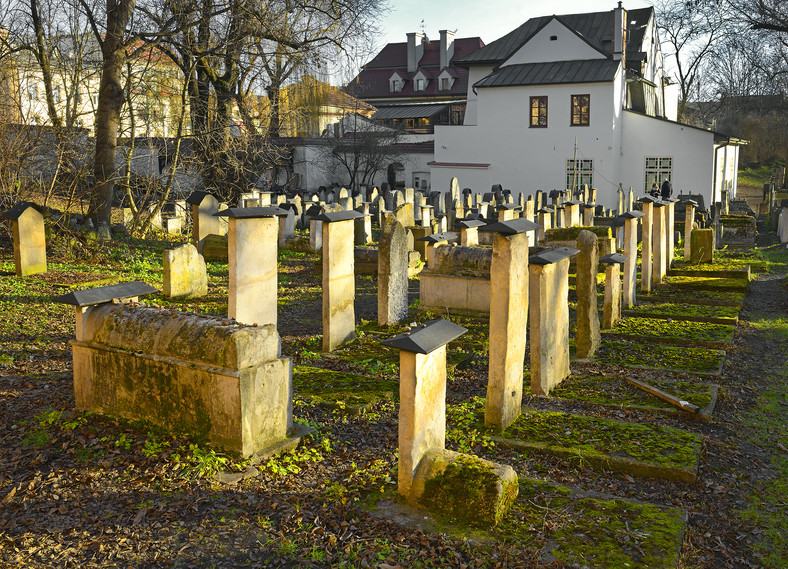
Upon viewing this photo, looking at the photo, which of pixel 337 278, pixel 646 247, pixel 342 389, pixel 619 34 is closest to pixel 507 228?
pixel 342 389

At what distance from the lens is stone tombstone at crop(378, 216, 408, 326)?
10.3 meters

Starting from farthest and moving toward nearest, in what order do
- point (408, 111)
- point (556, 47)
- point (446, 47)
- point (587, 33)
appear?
point (446, 47) → point (408, 111) → point (587, 33) → point (556, 47)

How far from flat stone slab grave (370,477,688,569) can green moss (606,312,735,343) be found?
5470 mm

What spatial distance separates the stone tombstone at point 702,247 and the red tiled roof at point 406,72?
3820 centimetres

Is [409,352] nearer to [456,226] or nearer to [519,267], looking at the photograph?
[519,267]

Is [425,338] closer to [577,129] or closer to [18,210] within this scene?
[18,210]

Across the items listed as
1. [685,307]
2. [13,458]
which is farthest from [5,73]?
[685,307]

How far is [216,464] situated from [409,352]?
176 cm

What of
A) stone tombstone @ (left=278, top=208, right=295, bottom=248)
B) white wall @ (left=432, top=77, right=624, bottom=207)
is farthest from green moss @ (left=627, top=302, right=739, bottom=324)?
white wall @ (left=432, top=77, right=624, bottom=207)

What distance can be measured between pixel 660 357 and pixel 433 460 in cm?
514

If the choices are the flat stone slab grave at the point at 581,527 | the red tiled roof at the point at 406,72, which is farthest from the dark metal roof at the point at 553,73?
the flat stone slab grave at the point at 581,527

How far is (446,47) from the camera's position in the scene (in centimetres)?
5422

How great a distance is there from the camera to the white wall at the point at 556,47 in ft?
122

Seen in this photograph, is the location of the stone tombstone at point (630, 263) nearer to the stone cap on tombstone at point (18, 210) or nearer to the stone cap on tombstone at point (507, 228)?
the stone cap on tombstone at point (507, 228)
